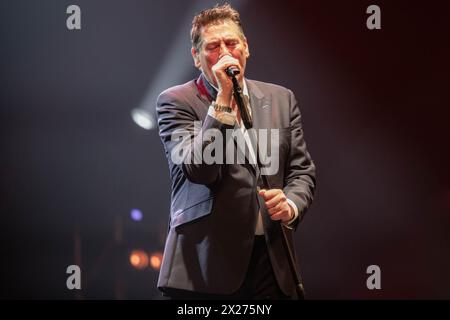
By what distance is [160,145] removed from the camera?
9.79ft

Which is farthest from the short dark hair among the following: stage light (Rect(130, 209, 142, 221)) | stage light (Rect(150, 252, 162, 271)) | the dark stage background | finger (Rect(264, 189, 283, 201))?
stage light (Rect(150, 252, 162, 271))

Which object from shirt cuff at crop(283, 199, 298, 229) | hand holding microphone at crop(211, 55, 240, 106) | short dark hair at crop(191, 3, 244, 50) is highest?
short dark hair at crop(191, 3, 244, 50)

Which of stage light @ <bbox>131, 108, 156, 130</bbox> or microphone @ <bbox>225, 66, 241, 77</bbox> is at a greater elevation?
microphone @ <bbox>225, 66, 241, 77</bbox>

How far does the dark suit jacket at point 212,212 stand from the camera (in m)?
1.67

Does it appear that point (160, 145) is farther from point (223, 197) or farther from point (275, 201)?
point (275, 201)

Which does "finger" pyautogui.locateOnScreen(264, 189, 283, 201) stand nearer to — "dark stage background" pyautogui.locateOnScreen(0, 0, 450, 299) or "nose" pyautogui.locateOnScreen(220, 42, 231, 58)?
"nose" pyautogui.locateOnScreen(220, 42, 231, 58)

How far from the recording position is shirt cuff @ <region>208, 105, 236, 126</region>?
1.65 meters

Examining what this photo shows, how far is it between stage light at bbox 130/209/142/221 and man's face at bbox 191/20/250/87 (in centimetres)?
129

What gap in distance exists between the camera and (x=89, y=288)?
9.81 feet

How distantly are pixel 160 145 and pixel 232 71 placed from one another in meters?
1.40

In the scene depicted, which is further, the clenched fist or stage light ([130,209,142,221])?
stage light ([130,209,142,221])
